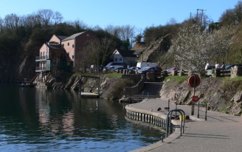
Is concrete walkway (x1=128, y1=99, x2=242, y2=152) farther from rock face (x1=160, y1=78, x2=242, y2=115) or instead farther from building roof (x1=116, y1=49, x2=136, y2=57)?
building roof (x1=116, y1=49, x2=136, y2=57)

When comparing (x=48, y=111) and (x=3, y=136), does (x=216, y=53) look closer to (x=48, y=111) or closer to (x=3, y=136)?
(x=48, y=111)

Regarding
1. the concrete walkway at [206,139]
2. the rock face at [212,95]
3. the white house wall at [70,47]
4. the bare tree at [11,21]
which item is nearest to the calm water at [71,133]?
the concrete walkway at [206,139]

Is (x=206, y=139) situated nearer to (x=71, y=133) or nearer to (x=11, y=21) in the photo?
(x=71, y=133)

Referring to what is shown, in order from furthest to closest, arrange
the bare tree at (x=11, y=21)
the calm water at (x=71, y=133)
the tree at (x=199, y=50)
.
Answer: the bare tree at (x=11, y=21), the tree at (x=199, y=50), the calm water at (x=71, y=133)

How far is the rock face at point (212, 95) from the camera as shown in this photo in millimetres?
Answer: 41969

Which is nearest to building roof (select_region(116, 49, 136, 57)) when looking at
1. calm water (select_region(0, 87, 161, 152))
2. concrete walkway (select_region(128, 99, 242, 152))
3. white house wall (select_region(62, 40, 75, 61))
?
white house wall (select_region(62, 40, 75, 61))

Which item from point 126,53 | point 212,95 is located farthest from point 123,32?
point 212,95

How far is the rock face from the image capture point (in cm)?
4197

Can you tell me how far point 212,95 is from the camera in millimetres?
48969

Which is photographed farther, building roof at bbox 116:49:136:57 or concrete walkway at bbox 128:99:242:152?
building roof at bbox 116:49:136:57

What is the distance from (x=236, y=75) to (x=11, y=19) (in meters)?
152

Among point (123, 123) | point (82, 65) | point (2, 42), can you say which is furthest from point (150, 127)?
point (2, 42)

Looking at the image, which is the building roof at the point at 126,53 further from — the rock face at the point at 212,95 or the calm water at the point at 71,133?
the calm water at the point at 71,133

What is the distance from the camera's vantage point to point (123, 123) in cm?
4531
